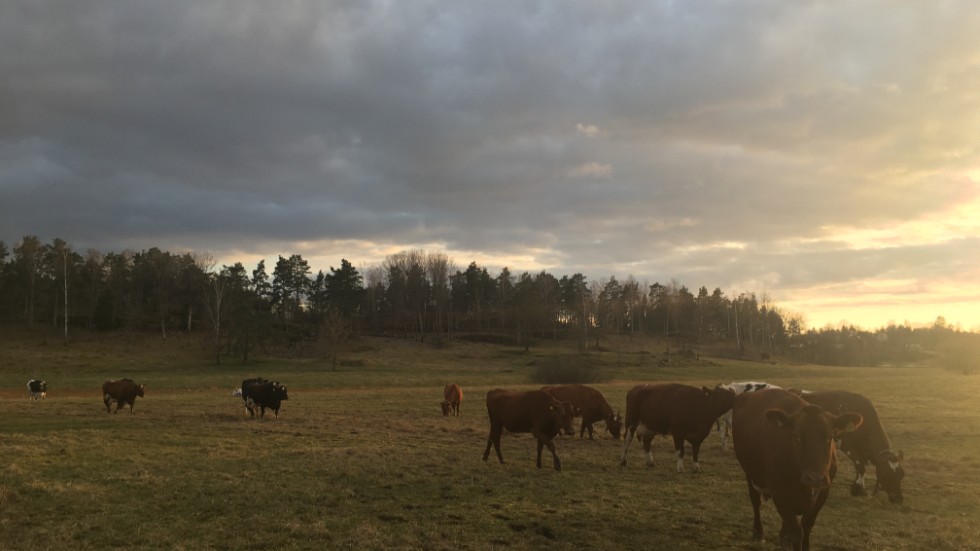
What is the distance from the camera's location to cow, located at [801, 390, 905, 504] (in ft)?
39.8

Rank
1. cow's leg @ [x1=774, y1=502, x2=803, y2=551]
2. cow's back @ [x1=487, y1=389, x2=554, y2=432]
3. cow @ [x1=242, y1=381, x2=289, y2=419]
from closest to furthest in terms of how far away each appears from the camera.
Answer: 1. cow's leg @ [x1=774, y1=502, x2=803, y2=551]
2. cow's back @ [x1=487, y1=389, x2=554, y2=432]
3. cow @ [x1=242, y1=381, x2=289, y2=419]

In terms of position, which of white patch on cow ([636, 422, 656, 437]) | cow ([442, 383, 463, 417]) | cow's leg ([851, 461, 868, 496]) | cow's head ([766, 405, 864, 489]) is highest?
cow's head ([766, 405, 864, 489])

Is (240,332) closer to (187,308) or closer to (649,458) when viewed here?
(187,308)

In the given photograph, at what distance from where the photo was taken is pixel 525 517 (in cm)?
A: 1038

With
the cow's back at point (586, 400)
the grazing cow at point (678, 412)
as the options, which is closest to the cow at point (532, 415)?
the grazing cow at point (678, 412)

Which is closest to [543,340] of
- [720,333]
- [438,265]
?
[438,265]

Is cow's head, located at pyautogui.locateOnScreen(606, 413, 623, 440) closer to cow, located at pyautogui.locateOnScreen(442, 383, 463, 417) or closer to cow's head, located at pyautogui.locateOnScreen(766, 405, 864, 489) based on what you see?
cow, located at pyautogui.locateOnScreen(442, 383, 463, 417)

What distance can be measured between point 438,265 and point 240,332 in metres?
60.2

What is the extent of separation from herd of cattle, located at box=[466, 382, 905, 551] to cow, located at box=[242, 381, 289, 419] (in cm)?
1376

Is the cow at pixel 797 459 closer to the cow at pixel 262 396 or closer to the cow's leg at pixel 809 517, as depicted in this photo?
the cow's leg at pixel 809 517

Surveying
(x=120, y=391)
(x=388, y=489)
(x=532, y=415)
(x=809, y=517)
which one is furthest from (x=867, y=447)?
(x=120, y=391)

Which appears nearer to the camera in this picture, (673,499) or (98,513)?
(98,513)

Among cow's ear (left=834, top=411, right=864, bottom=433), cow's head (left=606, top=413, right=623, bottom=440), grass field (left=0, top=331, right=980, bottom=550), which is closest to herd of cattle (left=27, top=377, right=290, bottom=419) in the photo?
grass field (left=0, top=331, right=980, bottom=550)

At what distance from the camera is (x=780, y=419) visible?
24.7 feet
